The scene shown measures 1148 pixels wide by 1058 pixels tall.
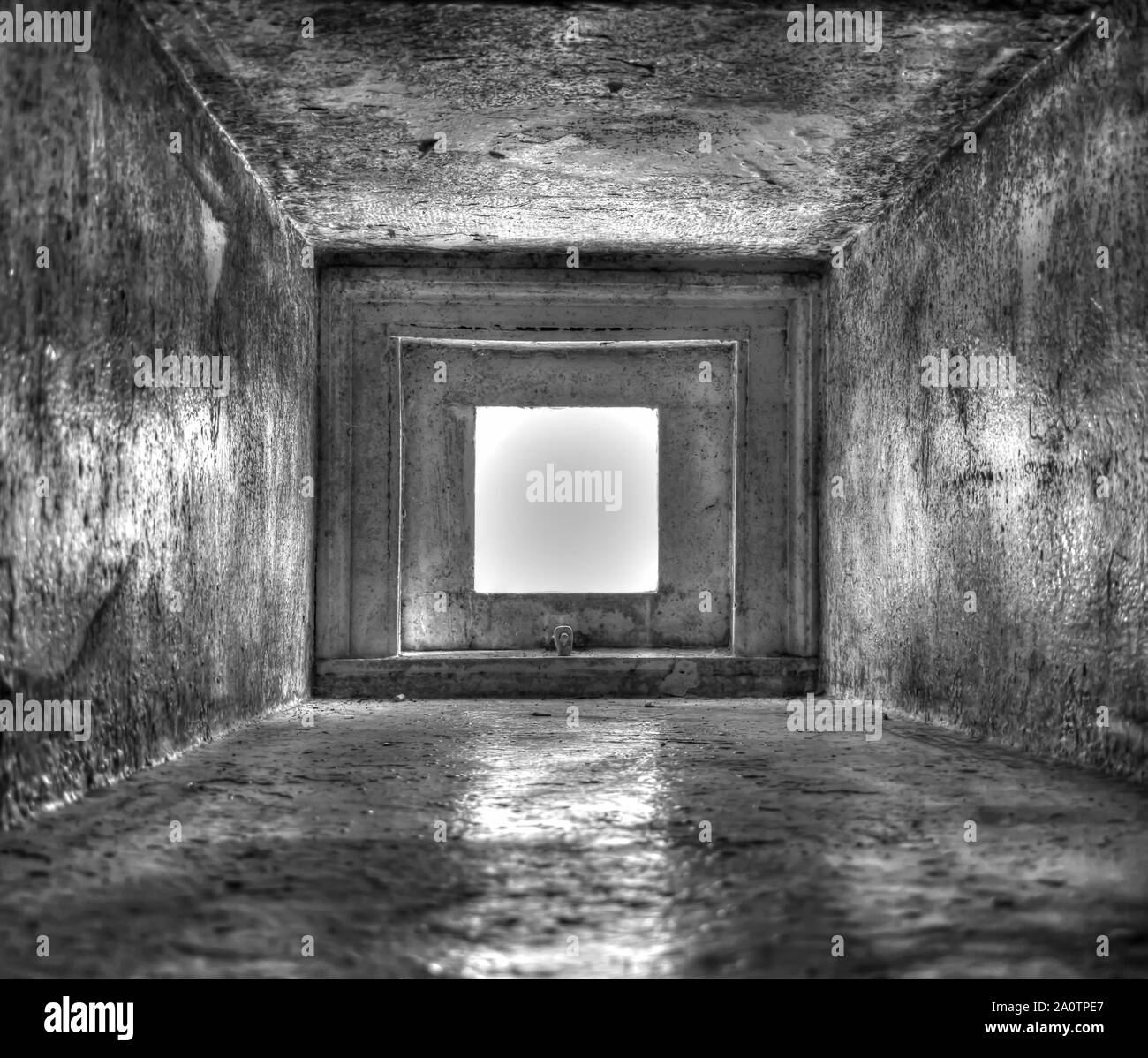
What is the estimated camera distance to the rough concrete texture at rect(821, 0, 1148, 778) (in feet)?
10.4

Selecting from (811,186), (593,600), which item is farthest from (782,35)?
(593,600)

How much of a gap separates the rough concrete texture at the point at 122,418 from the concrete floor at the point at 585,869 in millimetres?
306

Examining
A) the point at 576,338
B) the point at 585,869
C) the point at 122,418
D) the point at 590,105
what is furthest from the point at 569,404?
the point at 585,869

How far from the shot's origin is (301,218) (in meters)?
5.46

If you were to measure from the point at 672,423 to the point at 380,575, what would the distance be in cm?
191

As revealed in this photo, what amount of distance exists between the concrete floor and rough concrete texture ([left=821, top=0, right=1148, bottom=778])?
15.6 inches

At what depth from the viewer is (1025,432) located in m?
3.76

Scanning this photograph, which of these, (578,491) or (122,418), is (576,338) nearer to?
(578,491)

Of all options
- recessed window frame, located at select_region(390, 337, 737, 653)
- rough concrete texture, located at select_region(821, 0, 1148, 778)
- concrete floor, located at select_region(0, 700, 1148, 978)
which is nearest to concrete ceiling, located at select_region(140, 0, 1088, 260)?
rough concrete texture, located at select_region(821, 0, 1148, 778)

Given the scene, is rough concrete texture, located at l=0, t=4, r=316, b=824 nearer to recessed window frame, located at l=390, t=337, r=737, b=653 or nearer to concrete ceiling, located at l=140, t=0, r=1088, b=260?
concrete ceiling, located at l=140, t=0, r=1088, b=260

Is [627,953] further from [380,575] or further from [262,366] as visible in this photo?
[380,575]

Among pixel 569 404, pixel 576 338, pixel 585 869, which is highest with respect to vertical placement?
pixel 576 338

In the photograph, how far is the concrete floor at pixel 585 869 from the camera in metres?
1.75

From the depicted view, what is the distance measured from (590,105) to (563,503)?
9.56ft
